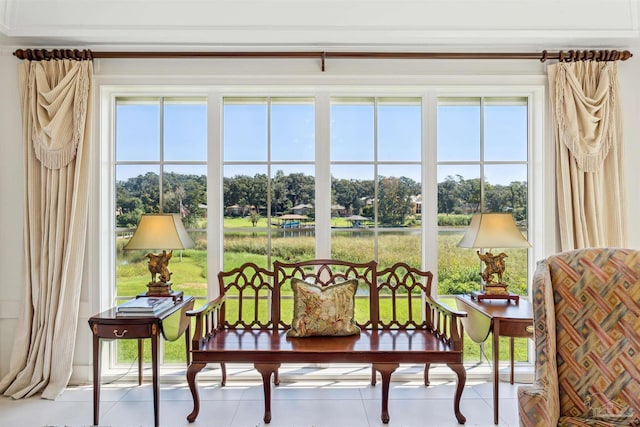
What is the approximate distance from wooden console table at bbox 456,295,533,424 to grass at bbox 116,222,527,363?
37cm

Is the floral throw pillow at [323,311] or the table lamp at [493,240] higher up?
the table lamp at [493,240]

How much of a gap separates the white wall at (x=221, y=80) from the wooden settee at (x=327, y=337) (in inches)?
40.6

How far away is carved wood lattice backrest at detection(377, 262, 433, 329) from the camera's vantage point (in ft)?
9.67

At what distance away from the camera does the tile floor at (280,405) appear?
2482 millimetres

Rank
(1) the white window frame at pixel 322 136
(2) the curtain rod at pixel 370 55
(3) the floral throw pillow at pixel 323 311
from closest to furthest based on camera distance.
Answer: (3) the floral throw pillow at pixel 323 311
(2) the curtain rod at pixel 370 55
(1) the white window frame at pixel 322 136

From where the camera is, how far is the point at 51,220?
2879 mm

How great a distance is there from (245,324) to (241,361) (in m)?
0.50

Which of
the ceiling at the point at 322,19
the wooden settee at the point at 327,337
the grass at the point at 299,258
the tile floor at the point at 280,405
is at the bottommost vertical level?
the tile floor at the point at 280,405

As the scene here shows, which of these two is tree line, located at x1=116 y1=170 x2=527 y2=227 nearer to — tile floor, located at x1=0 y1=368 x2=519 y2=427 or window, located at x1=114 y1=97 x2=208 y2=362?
window, located at x1=114 y1=97 x2=208 y2=362

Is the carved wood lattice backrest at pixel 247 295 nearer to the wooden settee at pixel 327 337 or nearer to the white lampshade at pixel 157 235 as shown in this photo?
the wooden settee at pixel 327 337

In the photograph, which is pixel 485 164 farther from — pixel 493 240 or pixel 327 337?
pixel 327 337

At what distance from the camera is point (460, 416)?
96.4 inches

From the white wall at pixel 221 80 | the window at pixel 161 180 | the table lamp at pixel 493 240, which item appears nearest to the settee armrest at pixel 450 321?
the table lamp at pixel 493 240

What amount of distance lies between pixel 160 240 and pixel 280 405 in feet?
4.53
